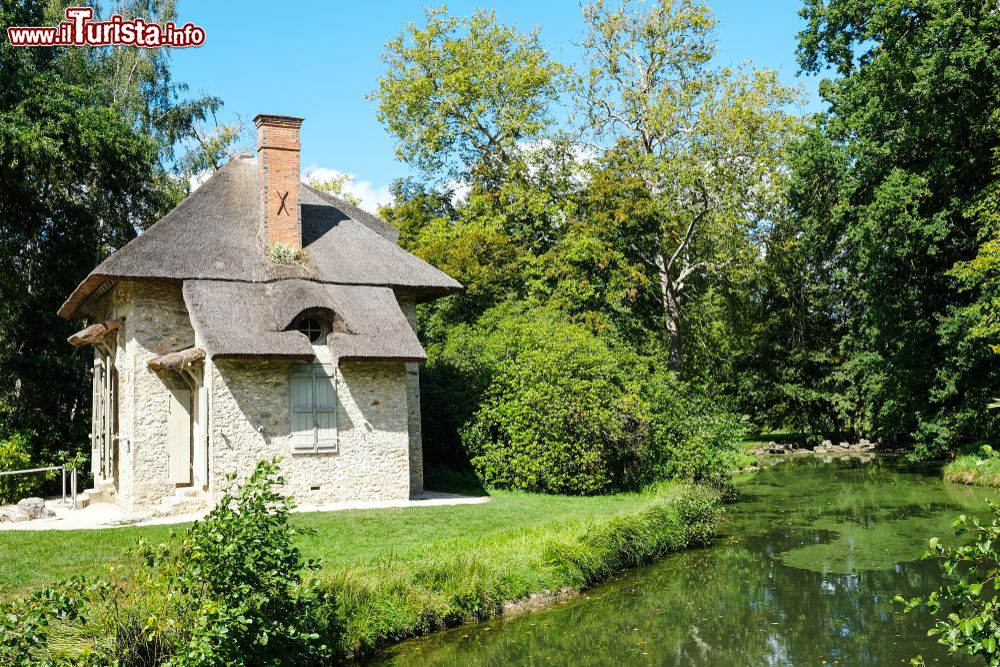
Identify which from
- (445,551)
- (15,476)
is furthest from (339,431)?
(15,476)

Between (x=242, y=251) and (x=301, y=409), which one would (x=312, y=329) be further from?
(x=242, y=251)

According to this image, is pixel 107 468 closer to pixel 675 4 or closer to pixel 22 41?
pixel 22 41

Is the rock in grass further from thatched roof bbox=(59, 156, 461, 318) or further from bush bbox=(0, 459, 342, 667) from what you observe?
bush bbox=(0, 459, 342, 667)

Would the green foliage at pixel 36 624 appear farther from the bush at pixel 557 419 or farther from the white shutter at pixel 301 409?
the bush at pixel 557 419

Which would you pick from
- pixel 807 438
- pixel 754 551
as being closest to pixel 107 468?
pixel 754 551

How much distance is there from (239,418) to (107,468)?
471 centimetres

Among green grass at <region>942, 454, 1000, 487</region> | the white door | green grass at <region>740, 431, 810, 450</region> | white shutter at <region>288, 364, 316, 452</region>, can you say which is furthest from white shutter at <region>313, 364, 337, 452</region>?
green grass at <region>740, 431, 810, 450</region>

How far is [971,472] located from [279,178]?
1789 centimetres

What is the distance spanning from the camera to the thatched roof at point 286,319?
51.7 ft

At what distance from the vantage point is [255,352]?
1559cm

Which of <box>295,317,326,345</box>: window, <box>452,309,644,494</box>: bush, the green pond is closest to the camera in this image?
the green pond

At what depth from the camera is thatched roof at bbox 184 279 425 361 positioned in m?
15.8

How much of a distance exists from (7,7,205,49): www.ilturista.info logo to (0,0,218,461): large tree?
0.42 meters

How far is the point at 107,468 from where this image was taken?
1883 centimetres
